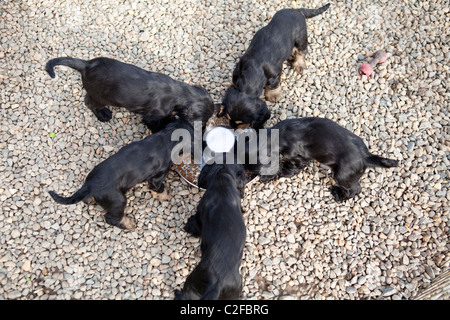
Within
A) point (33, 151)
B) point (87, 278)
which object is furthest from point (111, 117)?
point (87, 278)

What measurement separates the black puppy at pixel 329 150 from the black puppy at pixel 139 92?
1098 mm

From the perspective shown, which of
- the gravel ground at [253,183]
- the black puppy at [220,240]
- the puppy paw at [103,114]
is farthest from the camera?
the puppy paw at [103,114]

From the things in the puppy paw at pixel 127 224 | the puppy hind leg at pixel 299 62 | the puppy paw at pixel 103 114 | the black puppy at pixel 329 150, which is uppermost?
the puppy hind leg at pixel 299 62

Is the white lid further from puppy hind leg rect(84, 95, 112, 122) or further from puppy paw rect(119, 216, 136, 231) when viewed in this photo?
puppy hind leg rect(84, 95, 112, 122)

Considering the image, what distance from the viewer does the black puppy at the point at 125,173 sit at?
367 cm

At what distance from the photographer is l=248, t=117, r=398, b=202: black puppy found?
13.1ft

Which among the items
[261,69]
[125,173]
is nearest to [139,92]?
[125,173]

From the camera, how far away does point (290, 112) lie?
498 centimetres

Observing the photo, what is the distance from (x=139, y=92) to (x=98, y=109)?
863mm

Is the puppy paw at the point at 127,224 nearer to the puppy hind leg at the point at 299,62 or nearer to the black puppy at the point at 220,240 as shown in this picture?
the black puppy at the point at 220,240

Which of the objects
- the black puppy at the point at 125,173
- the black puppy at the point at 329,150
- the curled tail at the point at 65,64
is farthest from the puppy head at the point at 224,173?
the curled tail at the point at 65,64

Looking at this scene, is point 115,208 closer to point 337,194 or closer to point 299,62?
point 337,194

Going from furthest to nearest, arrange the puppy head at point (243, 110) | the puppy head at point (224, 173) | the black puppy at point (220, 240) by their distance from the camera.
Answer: the puppy head at point (243, 110) < the puppy head at point (224, 173) < the black puppy at point (220, 240)

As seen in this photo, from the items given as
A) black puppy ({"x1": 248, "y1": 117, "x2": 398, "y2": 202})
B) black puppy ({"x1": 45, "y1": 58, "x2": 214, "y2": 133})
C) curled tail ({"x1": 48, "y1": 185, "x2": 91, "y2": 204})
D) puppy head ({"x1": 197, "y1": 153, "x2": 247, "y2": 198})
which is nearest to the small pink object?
black puppy ({"x1": 248, "y1": 117, "x2": 398, "y2": 202})
